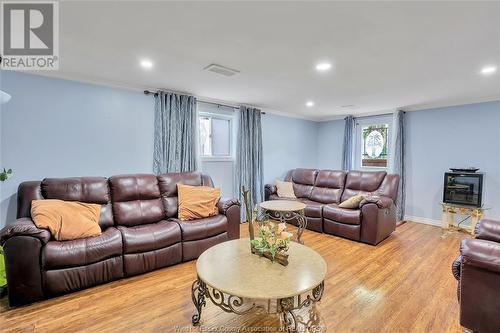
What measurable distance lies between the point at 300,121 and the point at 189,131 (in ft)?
10.1

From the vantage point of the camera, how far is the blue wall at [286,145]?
5.28 metres

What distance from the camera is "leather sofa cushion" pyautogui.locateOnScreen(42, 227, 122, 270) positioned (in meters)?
2.09

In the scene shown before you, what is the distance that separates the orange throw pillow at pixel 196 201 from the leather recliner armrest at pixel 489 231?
2.67 metres

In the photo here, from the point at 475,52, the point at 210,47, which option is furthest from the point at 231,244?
the point at 475,52

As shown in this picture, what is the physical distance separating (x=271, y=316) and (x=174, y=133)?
2836 mm

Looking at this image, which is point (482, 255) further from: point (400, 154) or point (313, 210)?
point (400, 154)

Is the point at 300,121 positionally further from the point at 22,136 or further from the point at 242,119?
the point at 22,136

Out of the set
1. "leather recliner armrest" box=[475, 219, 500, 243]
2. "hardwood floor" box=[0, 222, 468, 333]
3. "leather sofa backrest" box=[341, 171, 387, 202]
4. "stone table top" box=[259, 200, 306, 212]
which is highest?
"leather sofa backrest" box=[341, 171, 387, 202]

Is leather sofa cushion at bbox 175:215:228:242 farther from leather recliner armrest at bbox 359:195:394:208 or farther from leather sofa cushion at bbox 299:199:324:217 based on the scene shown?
leather recliner armrest at bbox 359:195:394:208

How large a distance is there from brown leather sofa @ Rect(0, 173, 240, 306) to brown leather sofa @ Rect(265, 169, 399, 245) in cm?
160

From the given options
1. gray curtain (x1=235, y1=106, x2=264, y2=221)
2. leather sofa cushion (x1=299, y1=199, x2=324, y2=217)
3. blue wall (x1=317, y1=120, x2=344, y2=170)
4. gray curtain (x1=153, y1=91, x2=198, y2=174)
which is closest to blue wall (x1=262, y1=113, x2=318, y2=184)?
blue wall (x1=317, y1=120, x2=344, y2=170)

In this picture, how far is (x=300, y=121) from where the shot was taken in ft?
19.6

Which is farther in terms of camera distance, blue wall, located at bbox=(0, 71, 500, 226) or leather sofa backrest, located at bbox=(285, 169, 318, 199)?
leather sofa backrest, located at bbox=(285, 169, 318, 199)

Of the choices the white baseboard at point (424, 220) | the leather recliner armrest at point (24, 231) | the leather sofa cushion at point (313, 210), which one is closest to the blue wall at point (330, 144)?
the white baseboard at point (424, 220)
